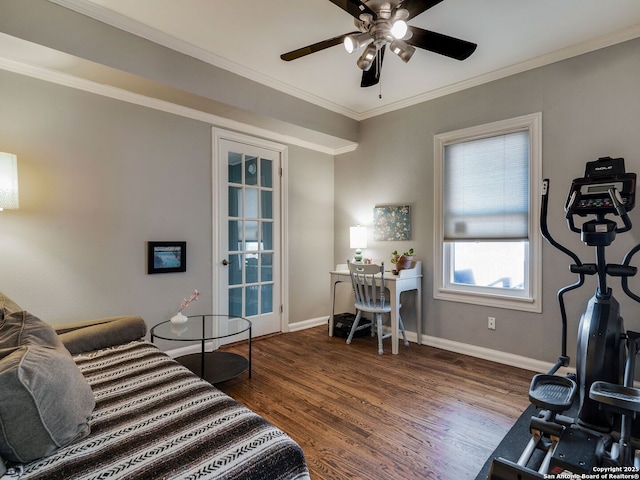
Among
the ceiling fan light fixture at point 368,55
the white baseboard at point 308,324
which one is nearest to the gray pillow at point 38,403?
the ceiling fan light fixture at point 368,55

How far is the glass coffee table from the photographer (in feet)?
8.17

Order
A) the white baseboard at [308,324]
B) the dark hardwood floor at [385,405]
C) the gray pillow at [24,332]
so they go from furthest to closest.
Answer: the white baseboard at [308,324], the dark hardwood floor at [385,405], the gray pillow at [24,332]

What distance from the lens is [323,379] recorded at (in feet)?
9.05

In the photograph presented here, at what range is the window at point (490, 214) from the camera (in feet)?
9.71

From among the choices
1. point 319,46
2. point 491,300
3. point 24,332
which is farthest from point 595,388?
point 24,332

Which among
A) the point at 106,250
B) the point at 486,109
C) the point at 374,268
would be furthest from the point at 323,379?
the point at 486,109

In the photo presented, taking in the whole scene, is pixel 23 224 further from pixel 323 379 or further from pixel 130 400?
pixel 323 379

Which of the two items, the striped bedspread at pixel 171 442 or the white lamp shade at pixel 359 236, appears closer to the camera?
the striped bedspread at pixel 171 442

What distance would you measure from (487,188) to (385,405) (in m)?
2.18

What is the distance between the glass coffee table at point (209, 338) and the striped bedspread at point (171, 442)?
3.09ft

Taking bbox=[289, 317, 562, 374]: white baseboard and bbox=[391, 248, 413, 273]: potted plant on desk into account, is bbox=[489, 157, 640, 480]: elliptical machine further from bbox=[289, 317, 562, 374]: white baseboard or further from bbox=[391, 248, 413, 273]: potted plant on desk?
bbox=[391, 248, 413, 273]: potted plant on desk

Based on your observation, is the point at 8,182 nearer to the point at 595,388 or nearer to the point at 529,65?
the point at 595,388

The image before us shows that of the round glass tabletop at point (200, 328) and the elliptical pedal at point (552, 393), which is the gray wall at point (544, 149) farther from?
the round glass tabletop at point (200, 328)

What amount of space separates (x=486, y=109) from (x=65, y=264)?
12.6ft
